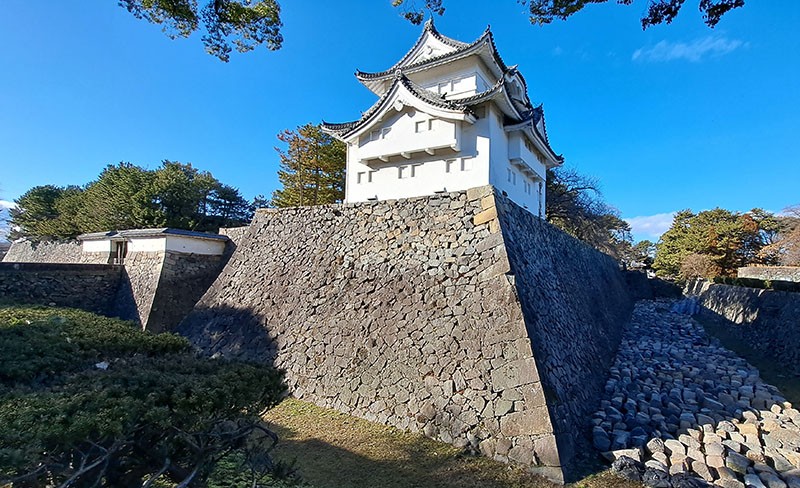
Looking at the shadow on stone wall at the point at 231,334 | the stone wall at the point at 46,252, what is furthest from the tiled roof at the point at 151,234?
the shadow on stone wall at the point at 231,334

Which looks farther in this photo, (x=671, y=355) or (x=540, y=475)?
(x=671, y=355)

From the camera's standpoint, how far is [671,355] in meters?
8.88

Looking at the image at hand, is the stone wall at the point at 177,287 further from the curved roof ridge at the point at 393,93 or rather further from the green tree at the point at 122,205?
the green tree at the point at 122,205

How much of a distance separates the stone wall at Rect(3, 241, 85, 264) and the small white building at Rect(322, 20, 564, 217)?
10.5 m

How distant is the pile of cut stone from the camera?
12.9 feet

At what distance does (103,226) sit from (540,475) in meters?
19.4

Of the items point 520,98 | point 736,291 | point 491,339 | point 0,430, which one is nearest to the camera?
point 0,430

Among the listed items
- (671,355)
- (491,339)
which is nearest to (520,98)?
(671,355)

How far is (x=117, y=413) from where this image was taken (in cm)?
199

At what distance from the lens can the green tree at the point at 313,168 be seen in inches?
702

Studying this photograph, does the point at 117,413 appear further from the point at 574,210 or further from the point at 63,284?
the point at 574,210

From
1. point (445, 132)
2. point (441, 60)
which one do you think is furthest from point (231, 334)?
point (441, 60)

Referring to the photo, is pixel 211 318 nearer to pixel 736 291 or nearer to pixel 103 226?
pixel 103 226

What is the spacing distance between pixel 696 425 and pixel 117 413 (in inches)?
267
